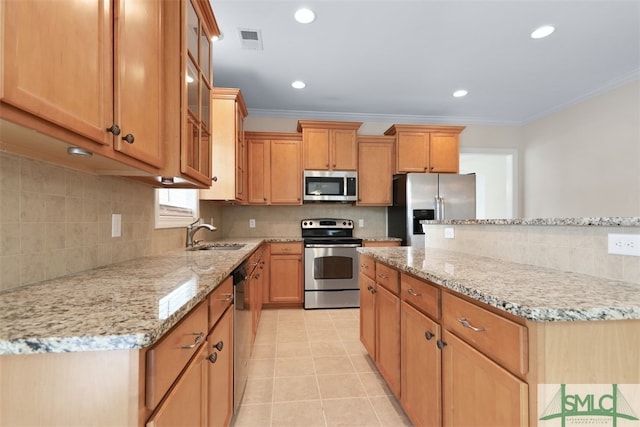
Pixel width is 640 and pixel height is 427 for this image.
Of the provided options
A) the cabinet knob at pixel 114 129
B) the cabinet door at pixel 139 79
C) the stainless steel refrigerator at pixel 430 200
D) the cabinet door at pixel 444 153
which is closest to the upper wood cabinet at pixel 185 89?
the cabinet door at pixel 139 79

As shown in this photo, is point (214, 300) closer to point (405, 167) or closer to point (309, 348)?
point (309, 348)

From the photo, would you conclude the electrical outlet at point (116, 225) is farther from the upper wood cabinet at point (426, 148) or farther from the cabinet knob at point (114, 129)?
the upper wood cabinet at point (426, 148)

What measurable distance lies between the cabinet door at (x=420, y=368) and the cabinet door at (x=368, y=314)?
1.65 feet

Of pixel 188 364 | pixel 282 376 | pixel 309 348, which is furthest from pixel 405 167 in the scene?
pixel 188 364

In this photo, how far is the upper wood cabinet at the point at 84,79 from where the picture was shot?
2.11ft

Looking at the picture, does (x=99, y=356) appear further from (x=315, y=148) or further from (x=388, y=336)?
(x=315, y=148)

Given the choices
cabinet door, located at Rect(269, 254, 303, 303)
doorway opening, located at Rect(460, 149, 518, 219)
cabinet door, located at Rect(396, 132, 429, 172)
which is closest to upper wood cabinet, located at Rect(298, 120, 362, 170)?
cabinet door, located at Rect(396, 132, 429, 172)

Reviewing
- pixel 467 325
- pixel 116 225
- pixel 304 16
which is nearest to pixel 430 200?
pixel 304 16

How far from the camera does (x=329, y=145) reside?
3943 mm

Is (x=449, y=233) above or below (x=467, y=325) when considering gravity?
above

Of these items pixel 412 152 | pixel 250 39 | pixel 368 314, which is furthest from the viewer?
pixel 412 152

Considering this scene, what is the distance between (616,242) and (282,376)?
202 cm

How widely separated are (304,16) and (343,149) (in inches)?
72.5

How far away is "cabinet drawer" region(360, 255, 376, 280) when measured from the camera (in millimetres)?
2131
